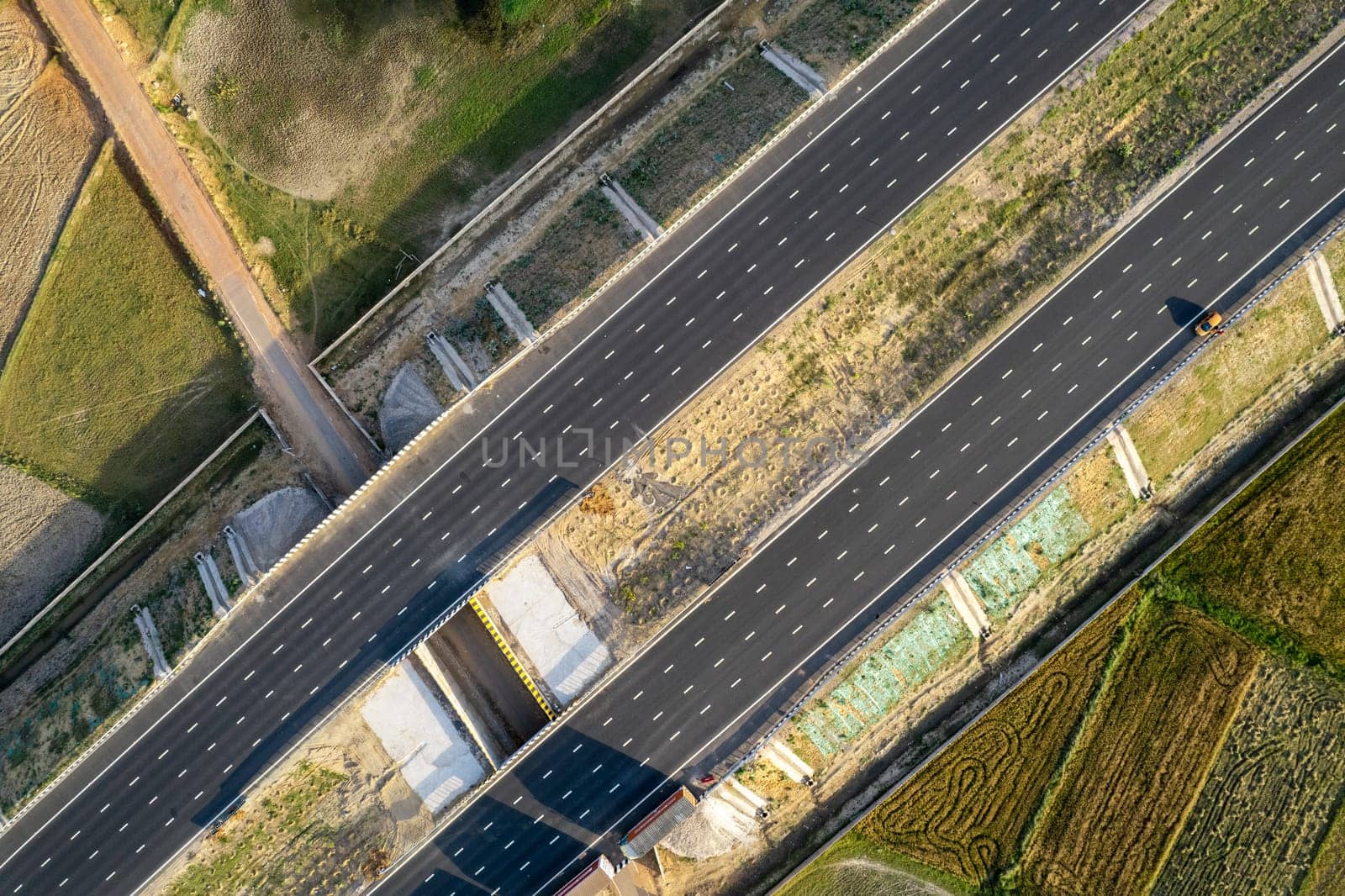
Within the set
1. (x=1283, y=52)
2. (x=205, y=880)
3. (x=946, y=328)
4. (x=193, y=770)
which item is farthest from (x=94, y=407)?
(x=1283, y=52)

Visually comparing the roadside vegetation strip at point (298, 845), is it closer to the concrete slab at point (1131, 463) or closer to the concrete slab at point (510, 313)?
the concrete slab at point (510, 313)

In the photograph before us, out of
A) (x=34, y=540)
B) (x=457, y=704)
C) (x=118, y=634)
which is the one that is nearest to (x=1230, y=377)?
(x=457, y=704)

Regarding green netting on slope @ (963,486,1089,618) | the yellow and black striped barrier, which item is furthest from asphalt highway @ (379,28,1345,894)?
green netting on slope @ (963,486,1089,618)

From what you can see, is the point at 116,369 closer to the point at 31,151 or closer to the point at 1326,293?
the point at 31,151

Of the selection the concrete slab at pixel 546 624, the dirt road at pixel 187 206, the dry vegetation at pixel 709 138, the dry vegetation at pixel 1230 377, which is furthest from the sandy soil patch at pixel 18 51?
the dry vegetation at pixel 1230 377

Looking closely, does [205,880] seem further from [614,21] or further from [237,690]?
[614,21]

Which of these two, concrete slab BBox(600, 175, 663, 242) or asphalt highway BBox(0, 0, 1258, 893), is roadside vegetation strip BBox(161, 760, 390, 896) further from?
concrete slab BBox(600, 175, 663, 242)
